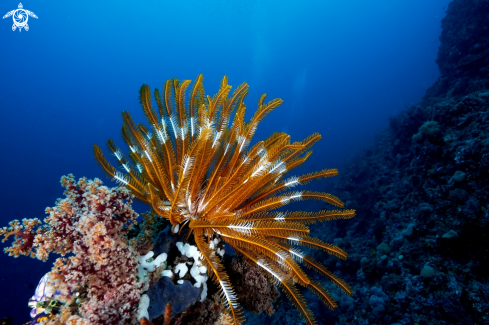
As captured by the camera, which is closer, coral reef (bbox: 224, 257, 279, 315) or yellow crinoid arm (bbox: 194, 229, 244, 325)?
yellow crinoid arm (bbox: 194, 229, 244, 325)

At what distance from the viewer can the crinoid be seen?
2.84 meters

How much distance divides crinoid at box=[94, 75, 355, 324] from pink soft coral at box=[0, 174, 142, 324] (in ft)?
1.63

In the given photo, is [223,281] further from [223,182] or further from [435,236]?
[435,236]

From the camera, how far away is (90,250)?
2273mm

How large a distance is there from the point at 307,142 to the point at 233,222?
1.91m

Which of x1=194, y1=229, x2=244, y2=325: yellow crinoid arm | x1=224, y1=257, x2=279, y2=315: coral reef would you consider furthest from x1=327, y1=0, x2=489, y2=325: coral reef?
x1=194, y1=229, x2=244, y2=325: yellow crinoid arm

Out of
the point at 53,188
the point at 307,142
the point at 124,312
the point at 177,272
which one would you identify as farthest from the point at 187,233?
the point at 53,188

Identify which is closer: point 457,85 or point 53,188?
point 457,85

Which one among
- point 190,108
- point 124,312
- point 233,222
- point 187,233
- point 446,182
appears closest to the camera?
point 124,312

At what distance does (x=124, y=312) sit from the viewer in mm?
2283

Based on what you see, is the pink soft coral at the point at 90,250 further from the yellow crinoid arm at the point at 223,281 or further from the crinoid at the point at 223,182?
the yellow crinoid arm at the point at 223,281

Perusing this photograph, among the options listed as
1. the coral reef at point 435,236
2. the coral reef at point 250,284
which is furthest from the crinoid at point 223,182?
the coral reef at point 435,236

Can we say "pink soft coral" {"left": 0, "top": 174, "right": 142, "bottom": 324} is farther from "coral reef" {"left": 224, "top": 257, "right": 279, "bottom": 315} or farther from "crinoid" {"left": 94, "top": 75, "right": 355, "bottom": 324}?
"coral reef" {"left": 224, "top": 257, "right": 279, "bottom": 315}

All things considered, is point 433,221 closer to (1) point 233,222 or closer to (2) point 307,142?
(2) point 307,142
